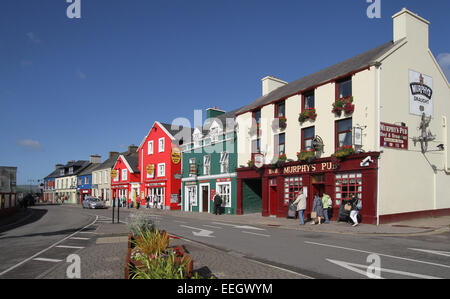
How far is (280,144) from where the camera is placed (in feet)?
81.2

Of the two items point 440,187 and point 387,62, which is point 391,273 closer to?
point 387,62

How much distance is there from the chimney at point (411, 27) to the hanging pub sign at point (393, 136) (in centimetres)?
545

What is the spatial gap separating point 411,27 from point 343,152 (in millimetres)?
8536

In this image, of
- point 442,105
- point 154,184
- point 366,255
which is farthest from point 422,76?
point 154,184

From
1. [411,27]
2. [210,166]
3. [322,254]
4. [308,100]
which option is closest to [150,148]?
[210,166]

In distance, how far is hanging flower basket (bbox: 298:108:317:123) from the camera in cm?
2170

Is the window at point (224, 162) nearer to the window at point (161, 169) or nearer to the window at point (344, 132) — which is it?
the window at point (344, 132)

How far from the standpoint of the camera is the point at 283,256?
9.24m

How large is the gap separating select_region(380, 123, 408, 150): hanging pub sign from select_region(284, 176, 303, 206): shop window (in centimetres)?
592

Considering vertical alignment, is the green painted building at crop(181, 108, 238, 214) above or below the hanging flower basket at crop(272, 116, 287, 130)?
below

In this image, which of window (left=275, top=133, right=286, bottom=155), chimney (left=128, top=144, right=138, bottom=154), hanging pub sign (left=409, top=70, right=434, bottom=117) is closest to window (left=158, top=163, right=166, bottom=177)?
chimney (left=128, top=144, right=138, bottom=154)

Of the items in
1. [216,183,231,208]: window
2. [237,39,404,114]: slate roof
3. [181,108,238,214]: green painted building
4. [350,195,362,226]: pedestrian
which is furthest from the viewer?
[216,183,231,208]: window

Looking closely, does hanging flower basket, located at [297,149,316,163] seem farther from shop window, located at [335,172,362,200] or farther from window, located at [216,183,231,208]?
window, located at [216,183,231,208]
